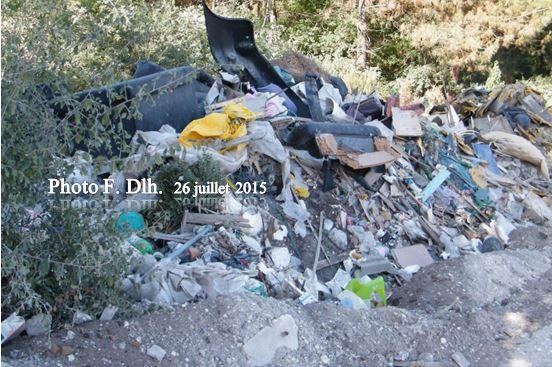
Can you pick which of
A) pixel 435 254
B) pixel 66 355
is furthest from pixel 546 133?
pixel 66 355

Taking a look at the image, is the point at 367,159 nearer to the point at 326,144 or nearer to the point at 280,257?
the point at 326,144

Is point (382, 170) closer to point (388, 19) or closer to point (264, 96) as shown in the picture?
point (264, 96)

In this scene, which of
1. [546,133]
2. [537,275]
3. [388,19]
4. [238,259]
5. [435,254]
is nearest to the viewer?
[238,259]

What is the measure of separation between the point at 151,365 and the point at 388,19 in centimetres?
1589

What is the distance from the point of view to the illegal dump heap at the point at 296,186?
207 inches

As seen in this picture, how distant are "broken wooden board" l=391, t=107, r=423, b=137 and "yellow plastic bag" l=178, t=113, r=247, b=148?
2.89m

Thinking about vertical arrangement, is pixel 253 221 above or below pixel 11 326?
below

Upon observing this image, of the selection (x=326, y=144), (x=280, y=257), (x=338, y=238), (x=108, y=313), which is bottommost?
(x=338, y=238)

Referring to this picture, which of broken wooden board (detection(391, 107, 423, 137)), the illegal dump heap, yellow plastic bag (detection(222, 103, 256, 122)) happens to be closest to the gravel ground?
the illegal dump heap

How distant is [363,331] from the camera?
4633mm

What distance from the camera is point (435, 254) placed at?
7.24 meters

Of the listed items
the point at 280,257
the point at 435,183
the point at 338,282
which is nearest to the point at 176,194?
the point at 280,257

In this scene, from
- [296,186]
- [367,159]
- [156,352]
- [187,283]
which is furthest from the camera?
[367,159]

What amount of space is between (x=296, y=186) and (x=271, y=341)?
9.49ft
